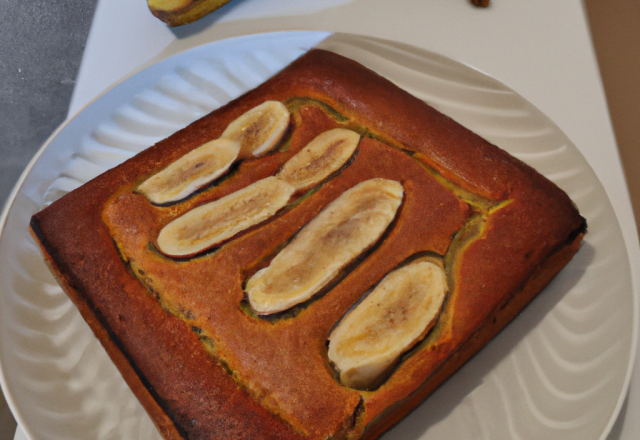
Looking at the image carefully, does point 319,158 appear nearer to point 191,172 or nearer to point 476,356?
point 191,172

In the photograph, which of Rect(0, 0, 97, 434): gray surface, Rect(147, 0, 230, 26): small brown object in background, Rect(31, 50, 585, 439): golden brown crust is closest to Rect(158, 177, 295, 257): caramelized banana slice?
Rect(31, 50, 585, 439): golden brown crust

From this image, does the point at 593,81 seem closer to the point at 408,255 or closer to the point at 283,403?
the point at 408,255

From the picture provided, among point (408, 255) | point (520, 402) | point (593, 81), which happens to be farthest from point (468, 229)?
point (593, 81)

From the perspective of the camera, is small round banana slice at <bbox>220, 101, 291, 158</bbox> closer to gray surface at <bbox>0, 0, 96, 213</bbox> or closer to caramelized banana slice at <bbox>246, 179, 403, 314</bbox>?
caramelized banana slice at <bbox>246, 179, 403, 314</bbox>

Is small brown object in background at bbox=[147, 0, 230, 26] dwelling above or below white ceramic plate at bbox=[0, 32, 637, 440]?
above

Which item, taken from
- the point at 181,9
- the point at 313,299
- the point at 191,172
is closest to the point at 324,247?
the point at 313,299

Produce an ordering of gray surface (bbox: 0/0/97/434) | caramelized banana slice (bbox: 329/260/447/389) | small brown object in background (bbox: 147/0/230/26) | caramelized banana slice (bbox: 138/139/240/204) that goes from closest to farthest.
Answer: caramelized banana slice (bbox: 329/260/447/389) < caramelized banana slice (bbox: 138/139/240/204) < small brown object in background (bbox: 147/0/230/26) < gray surface (bbox: 0/0/97/434)

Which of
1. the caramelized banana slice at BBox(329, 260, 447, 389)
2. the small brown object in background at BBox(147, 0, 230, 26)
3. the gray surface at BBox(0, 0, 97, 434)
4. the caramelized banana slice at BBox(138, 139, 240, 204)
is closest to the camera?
the caramelized banana slice at BBox(329, 260, 447, 389)

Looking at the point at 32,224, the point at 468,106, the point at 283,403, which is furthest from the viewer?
the point at 468,106
